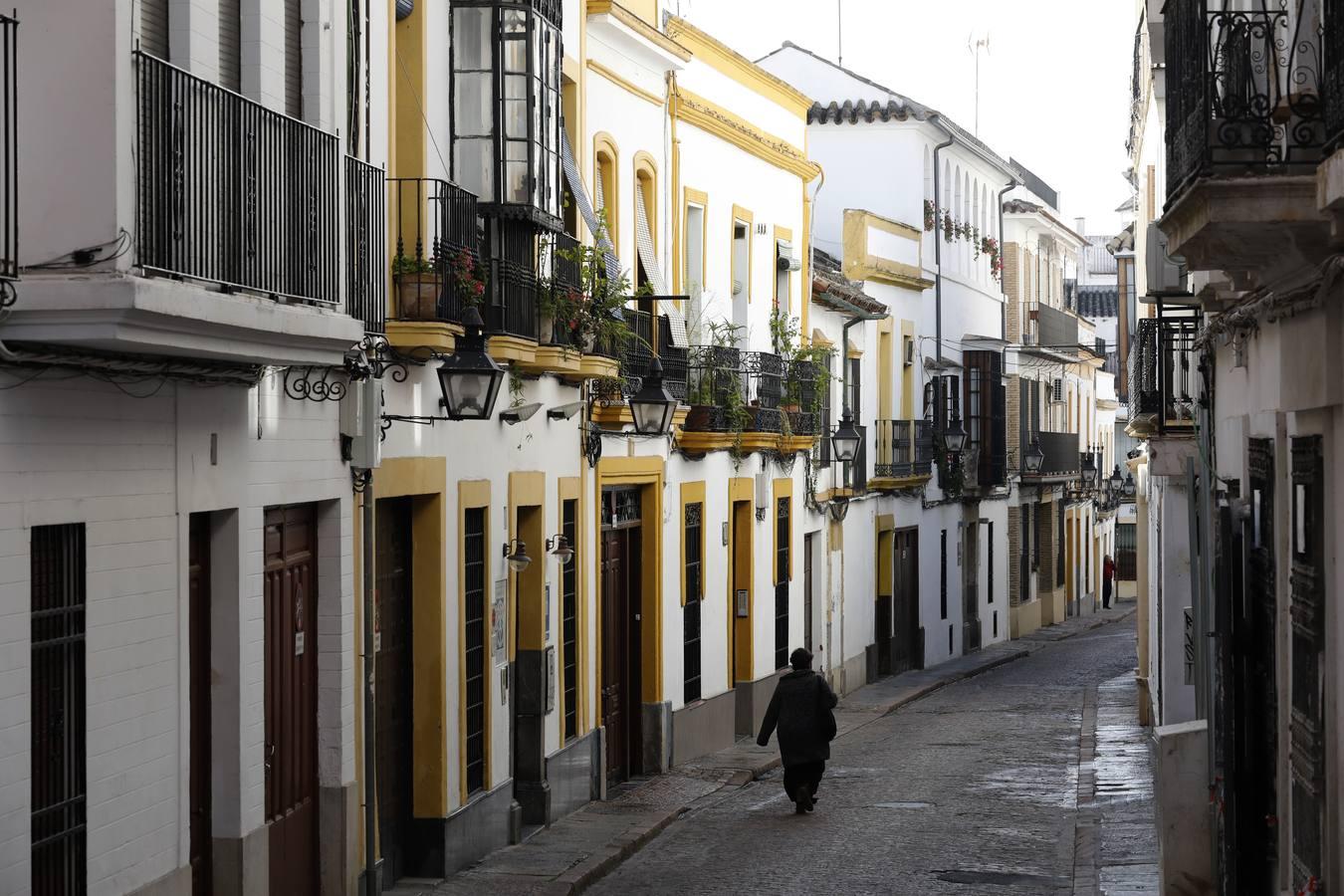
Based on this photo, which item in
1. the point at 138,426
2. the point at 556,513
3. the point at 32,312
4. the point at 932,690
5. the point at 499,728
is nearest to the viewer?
the point at 32,312

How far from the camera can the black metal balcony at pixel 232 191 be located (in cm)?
823

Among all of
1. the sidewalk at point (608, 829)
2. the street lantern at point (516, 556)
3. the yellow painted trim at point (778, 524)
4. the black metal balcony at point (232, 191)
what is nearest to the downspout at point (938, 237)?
the sidewalk at point (608, 829)

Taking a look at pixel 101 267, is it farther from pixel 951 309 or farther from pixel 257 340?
pixel 951 309

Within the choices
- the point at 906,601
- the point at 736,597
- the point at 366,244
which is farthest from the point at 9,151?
the point at 906,601

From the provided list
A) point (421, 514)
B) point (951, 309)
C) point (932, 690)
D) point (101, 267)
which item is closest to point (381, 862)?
point (421, 514)

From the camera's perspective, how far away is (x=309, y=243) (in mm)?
10070

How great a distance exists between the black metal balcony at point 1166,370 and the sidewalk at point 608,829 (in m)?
5.31

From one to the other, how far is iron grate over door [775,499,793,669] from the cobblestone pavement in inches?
54.8

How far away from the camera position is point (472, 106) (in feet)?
45.7

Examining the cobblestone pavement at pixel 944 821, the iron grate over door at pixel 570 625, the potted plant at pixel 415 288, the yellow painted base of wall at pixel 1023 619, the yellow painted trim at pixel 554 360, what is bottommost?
the yellow painted base of wall at pixel 1023 619

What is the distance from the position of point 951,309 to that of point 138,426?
29.5 meters

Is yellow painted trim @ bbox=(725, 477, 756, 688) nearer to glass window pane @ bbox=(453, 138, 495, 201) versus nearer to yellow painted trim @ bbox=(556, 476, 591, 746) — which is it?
yellow painted trim @ bbox=(556, 476, 591, 746)

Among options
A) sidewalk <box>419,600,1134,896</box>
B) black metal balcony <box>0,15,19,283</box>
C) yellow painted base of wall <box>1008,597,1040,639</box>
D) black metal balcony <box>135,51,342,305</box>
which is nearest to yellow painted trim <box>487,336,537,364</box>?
black metal balcony <box>135,51,342,305</box>

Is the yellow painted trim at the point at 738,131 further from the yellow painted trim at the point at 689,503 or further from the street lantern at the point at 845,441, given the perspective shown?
the yellow painted trim at the point at 689,503
